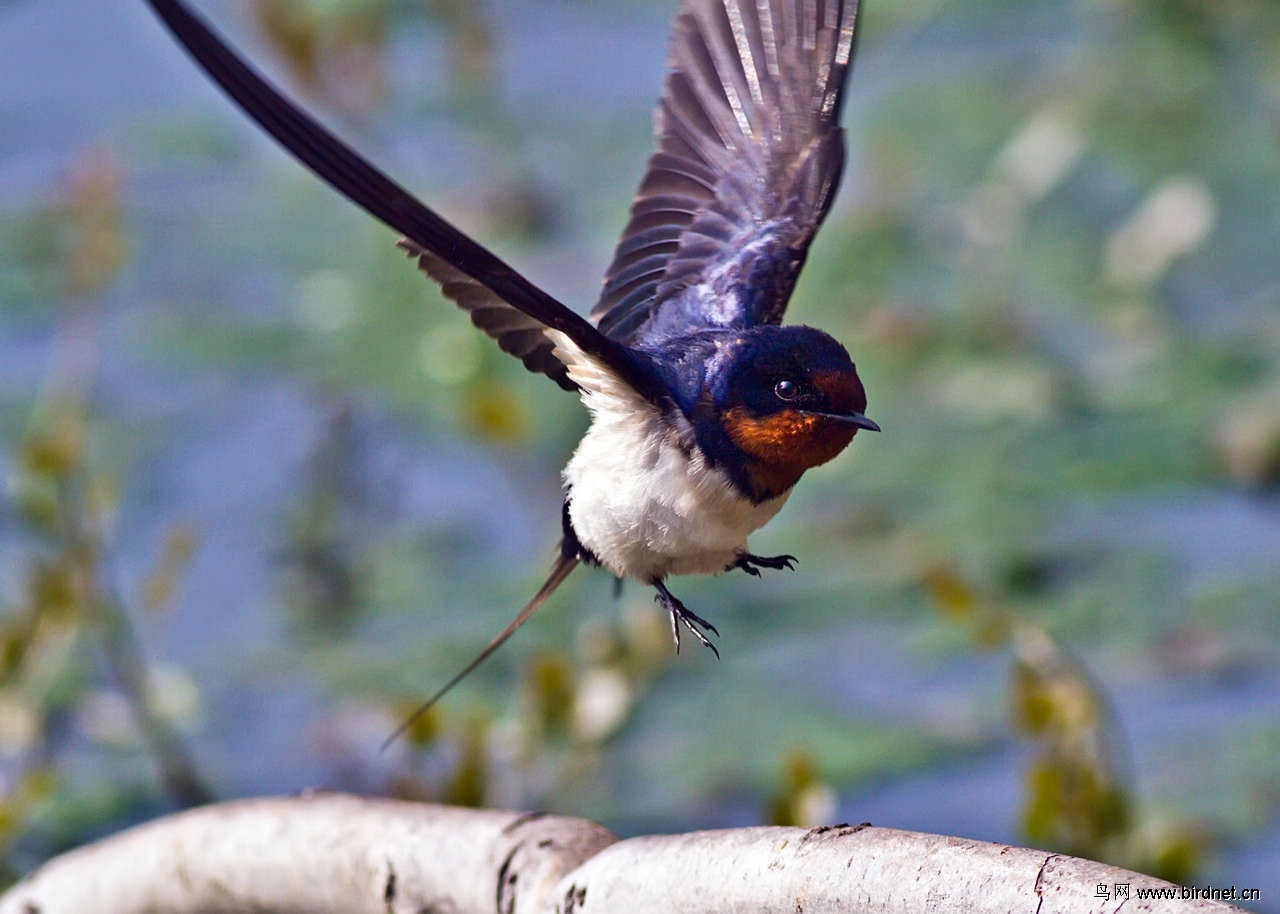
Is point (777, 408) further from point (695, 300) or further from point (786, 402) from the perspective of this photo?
point (695, 300)

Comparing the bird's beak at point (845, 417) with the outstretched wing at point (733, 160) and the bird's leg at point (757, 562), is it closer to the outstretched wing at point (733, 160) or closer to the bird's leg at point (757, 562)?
the bird's leg at point (757, 562)

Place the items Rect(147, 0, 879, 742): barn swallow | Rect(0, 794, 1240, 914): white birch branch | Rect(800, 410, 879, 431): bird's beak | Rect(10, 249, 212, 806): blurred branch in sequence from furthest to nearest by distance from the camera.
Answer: Rect(10, 249, 212, 806): blurred branch
Rect(800, 410, 879, 431): bird's beak
Rect(147, 0, 879, 742): barn swallow
Rect(0, 794, 1240, 914): white birch branch

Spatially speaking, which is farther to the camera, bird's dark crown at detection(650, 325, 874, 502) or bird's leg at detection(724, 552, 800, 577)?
bird's leg at detection(724, 552, 800, 577)

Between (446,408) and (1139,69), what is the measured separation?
1.68 meters

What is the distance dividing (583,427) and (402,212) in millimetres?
2160

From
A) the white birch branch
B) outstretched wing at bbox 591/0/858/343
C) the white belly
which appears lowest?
the white birch branch

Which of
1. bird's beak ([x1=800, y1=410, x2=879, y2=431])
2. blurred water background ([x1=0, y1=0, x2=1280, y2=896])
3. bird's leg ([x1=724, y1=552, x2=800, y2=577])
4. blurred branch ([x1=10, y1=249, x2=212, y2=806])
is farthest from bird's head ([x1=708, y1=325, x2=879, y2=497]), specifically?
blurred branch ([x1=10, y1=249, x2=212, y2=806])

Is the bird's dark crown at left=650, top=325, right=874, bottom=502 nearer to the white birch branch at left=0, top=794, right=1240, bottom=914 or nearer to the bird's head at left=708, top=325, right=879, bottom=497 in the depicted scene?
the bird's head at left=708, top=325, right=879, bottom=497

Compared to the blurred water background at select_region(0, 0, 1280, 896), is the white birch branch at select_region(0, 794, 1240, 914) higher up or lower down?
lower down

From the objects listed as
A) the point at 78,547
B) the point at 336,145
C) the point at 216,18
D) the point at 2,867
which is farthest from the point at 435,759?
the point at 216,18

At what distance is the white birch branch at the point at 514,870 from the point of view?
1.24 m

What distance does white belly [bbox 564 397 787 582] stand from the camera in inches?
63.8

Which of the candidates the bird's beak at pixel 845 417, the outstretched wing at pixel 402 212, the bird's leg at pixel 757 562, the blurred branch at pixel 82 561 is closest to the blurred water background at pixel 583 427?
the blurred branch at pixel 82 561

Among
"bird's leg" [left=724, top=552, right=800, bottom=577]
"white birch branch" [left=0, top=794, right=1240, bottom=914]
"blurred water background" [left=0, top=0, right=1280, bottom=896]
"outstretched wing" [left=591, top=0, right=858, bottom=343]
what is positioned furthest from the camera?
"blurred water background" [left=0, top=0, right=1280, bottom=896]
